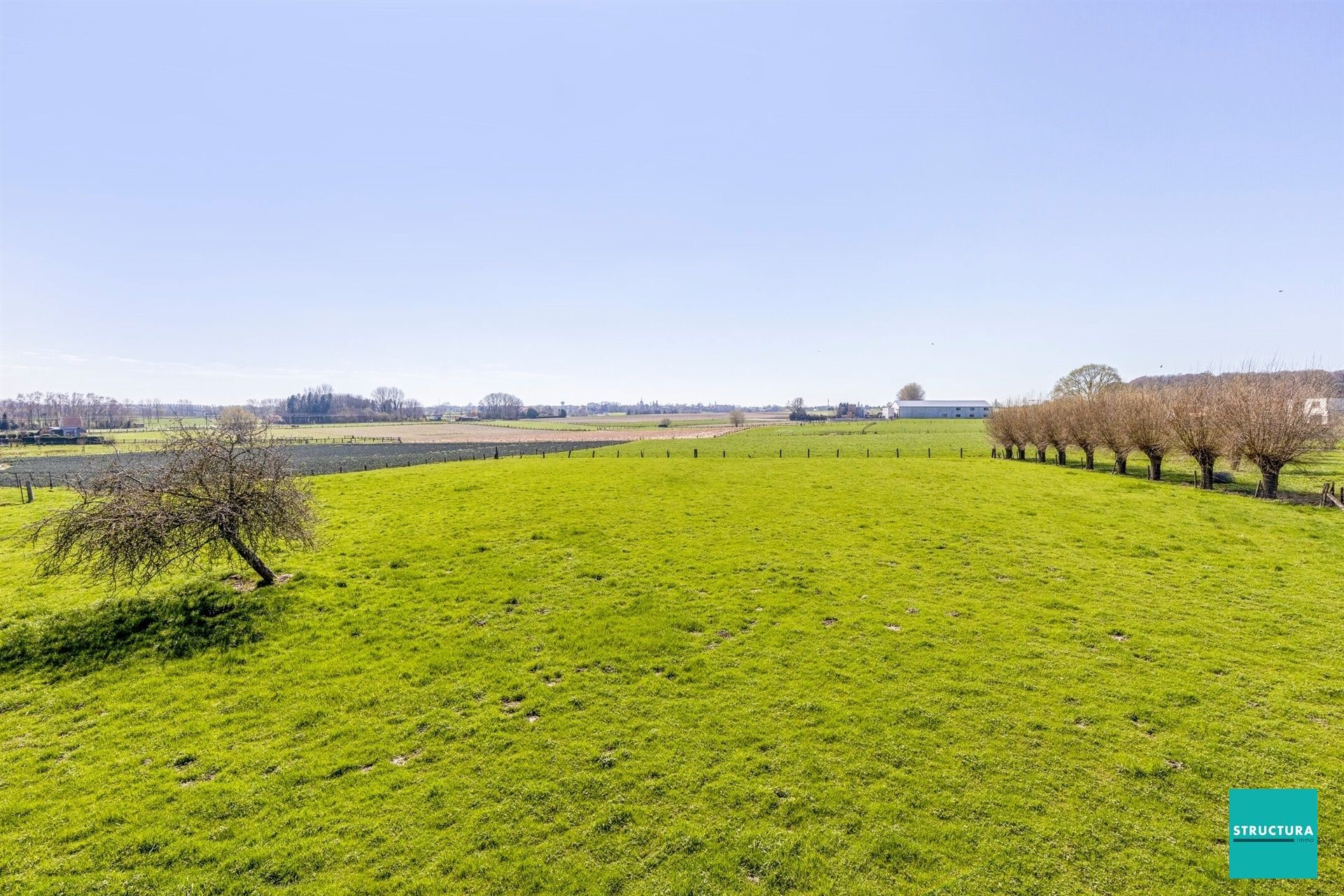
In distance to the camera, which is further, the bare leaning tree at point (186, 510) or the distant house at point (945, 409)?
the distant house at point (945, 409)

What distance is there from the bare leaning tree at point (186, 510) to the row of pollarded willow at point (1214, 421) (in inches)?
1809

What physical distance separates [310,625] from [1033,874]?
1699cm

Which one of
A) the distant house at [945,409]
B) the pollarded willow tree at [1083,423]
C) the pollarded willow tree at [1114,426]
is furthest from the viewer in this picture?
the distant house at [945,409]

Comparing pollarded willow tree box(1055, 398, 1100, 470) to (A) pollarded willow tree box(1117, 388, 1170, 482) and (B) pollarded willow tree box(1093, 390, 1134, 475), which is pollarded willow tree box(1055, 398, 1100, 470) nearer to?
(B) pollarded willow tree box(1093, 390, 1134, 475)

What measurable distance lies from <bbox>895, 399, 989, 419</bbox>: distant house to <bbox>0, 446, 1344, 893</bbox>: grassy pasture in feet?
526

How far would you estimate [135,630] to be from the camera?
13.8 metres

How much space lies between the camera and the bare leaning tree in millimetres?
13289

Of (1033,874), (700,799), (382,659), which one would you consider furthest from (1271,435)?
(382,659)

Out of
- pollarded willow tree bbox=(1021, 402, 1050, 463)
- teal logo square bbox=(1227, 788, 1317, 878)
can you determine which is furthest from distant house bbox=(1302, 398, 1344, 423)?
teal logo square bbox=(1227, 788, 1317, 878)

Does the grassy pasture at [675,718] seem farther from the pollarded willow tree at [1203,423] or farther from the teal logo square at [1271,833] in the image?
the pollarded willow tree at [1203,423]

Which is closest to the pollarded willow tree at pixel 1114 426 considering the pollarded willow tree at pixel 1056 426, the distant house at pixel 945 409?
the pollarded willow tree at pixel 1056 426

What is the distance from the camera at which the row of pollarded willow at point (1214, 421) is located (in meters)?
27.6

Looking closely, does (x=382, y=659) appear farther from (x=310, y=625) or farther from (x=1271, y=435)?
(x=1271, y=435)

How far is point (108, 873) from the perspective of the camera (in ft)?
23.0
